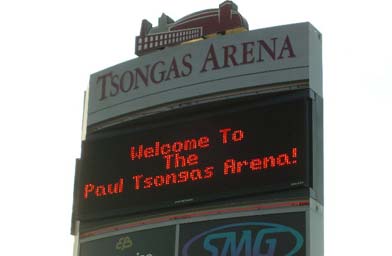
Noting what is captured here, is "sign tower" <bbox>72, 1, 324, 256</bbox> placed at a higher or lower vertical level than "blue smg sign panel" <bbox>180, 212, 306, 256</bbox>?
higher

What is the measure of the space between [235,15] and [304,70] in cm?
196

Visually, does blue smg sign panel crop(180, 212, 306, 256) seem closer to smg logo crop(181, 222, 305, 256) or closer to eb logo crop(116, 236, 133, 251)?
→ smg logo crop(181, 222, 305, 256)

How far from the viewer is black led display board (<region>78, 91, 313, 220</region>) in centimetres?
1370

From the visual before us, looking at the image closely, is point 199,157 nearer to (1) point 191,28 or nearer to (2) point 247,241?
(2) point 247,241

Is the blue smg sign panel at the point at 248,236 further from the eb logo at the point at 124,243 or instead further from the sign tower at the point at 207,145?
the eb logo at the point at 124,243

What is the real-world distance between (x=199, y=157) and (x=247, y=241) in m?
1.48

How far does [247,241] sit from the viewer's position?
13.7 metres

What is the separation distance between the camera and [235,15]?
614 inches

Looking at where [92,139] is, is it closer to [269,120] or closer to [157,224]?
[157,224]

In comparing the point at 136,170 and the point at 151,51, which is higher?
the point at 151,51

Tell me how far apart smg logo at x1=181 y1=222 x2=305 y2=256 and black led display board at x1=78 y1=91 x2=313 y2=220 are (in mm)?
474

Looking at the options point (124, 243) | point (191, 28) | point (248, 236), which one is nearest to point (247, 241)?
point (248, 236)

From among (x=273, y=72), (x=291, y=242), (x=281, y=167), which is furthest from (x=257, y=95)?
(x=291, y=242)

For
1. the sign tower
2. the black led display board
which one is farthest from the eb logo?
the black led display board
